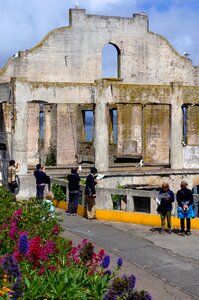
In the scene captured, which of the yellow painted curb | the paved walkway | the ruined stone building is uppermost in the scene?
the ruined stone building

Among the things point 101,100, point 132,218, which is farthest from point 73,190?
point 101,100

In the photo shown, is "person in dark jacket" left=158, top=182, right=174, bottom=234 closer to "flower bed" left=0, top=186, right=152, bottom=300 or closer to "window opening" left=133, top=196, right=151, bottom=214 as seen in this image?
"window opening" left=133, top=196, right=151, bottom=214

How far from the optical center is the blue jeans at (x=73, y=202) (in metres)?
16.6

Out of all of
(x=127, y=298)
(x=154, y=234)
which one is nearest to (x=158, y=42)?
(x=154, y=234)

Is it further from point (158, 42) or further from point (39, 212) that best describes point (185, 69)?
point (39, 212)

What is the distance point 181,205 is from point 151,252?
195cm

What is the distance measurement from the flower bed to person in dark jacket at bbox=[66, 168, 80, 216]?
6589 mm

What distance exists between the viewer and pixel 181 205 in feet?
44.5

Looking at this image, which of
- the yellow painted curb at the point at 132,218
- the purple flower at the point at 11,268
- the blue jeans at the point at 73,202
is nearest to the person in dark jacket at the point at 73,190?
the blue jeans at the point at 73,202

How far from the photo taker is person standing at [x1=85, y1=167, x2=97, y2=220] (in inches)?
623

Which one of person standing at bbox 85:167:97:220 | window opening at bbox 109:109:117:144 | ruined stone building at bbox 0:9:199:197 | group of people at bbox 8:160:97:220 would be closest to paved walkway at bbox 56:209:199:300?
person standing at bbox 85:167:97:220

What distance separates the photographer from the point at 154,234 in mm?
13977

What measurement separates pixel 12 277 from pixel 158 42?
71.7ft

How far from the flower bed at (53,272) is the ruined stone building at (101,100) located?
1173 cm
